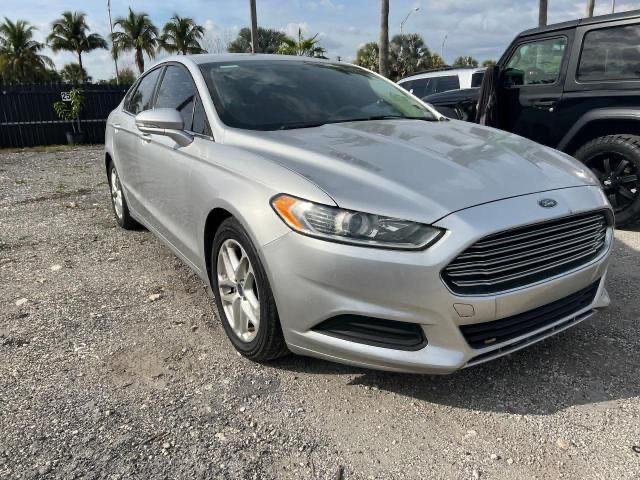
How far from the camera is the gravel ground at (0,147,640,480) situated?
208 centimetres

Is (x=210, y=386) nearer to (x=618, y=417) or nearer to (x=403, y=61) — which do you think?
(x=618, y=417)

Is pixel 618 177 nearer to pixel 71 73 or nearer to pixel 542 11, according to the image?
pixel 542 11

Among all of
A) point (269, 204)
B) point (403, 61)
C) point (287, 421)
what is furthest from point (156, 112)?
point (403, 61)

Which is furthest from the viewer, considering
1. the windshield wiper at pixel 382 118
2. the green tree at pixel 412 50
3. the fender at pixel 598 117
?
the green tree at pixel 412 50

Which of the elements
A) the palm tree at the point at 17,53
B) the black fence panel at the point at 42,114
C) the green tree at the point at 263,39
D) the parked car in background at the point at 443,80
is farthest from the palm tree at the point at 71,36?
the parked car in background at the point at 443,80

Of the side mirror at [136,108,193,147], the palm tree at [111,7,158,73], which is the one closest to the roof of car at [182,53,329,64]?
the side mirror at [136,108,193,147]

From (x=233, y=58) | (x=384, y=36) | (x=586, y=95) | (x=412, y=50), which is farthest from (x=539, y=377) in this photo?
(x=412, y=50)

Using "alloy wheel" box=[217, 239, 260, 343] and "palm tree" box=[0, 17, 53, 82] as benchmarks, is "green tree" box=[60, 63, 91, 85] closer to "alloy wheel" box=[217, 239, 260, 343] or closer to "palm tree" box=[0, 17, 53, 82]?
"palm tree" box=[0, 17, 53, 82]

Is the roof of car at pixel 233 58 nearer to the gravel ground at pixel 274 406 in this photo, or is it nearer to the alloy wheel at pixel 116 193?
the gravel ground at pixel 274 406

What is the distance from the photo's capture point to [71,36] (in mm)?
41594

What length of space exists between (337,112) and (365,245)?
155 centimetres

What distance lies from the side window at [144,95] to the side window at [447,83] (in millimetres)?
6904

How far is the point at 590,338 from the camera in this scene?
2.98 meters

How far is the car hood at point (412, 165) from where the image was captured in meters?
2.21
